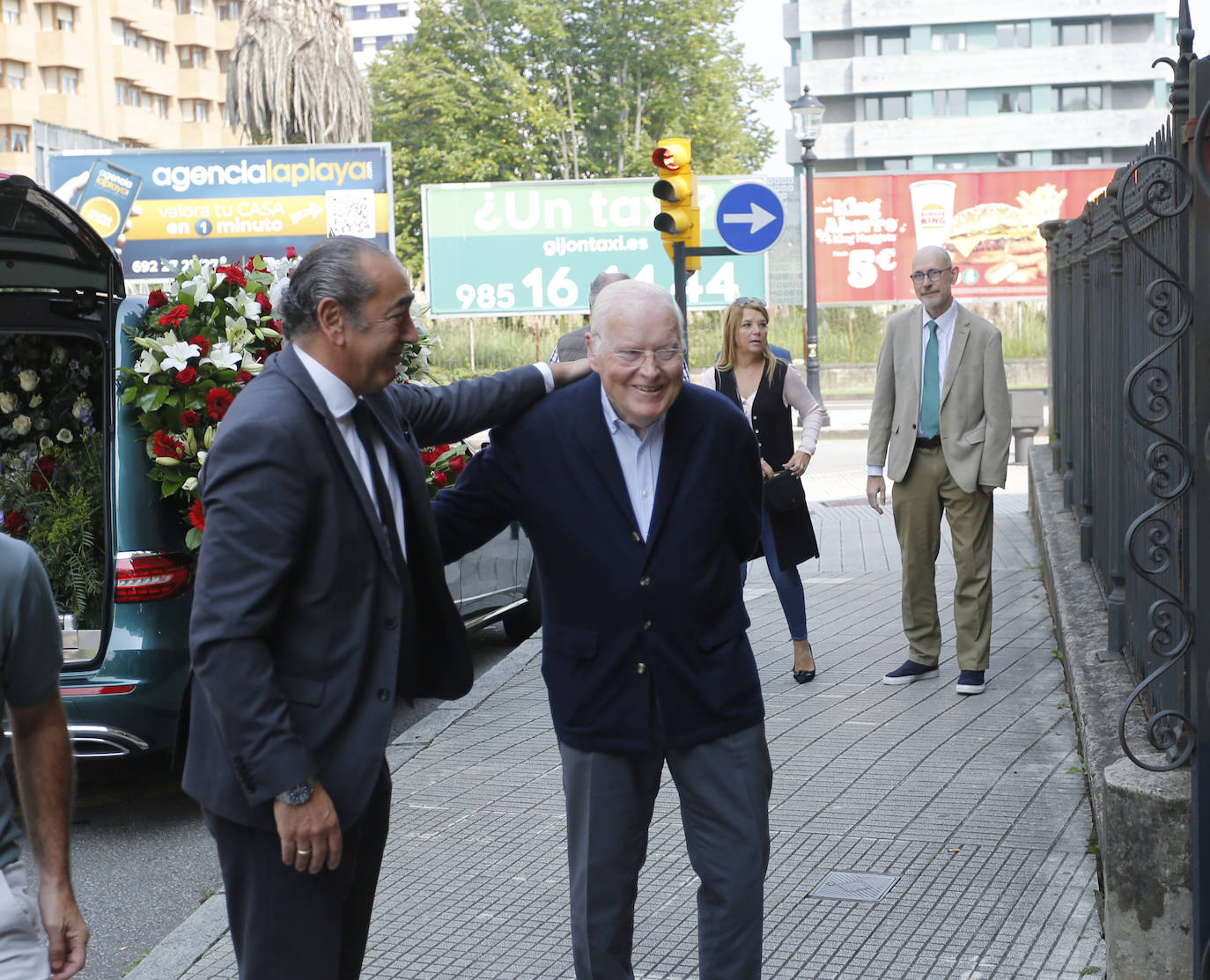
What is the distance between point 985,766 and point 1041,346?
29268 mm

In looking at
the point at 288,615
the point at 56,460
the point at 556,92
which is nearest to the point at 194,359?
the point at 56,460

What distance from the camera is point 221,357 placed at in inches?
241

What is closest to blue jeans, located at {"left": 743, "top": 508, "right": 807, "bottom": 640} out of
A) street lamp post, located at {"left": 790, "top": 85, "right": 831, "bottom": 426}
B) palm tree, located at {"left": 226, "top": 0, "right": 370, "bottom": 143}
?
street lamp post, located at {"left": 790, "top": 85, "right": 831, "bottom": 426}

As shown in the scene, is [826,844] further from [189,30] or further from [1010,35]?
[189,30]

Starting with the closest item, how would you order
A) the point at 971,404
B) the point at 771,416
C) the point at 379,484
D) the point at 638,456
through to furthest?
1. the point at 379,484
2. the point at 638,456
3. the point at 971,404
4. the point at 771,416

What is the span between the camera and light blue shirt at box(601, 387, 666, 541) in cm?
343

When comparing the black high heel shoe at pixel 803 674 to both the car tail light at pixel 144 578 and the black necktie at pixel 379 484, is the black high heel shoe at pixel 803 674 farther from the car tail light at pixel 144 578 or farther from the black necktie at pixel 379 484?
the black necktie at pixel 379 484

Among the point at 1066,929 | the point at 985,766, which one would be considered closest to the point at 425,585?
the point at 1066,929

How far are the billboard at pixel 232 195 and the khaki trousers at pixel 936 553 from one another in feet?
70.2

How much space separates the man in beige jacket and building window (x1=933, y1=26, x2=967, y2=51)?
7693 cm

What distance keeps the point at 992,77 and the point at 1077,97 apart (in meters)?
4.49

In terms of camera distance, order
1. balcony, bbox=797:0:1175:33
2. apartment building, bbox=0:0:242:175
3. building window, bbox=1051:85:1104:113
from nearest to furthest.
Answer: apartment building, bbox=0:0:242:175 → balcony, bbox=797:0:1175:33 → building window, bbox=1051:85:1104:113

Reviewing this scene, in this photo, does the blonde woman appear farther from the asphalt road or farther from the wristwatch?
the wristwatch

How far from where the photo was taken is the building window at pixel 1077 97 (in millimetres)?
78750
